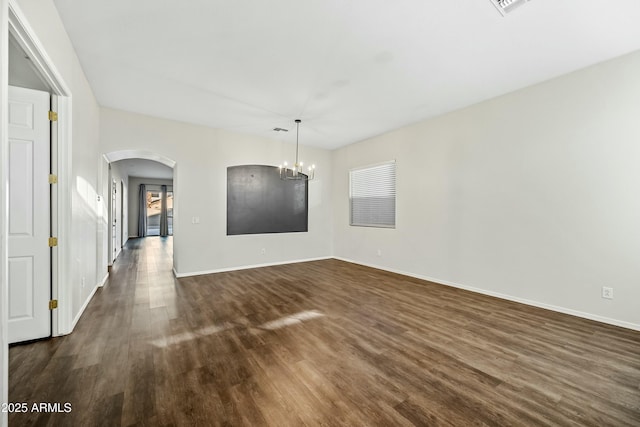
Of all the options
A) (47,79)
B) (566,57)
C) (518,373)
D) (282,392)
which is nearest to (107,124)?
(47,79)

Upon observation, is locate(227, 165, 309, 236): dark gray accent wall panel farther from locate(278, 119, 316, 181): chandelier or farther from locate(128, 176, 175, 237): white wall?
locate(128, 176, 175, 237): white wall

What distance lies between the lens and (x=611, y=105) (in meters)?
2.98

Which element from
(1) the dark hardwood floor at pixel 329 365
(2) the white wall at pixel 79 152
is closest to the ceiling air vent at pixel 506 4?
(1) the dark hardwood floor at pixel 329 365

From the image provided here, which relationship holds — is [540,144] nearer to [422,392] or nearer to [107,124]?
[422,392]

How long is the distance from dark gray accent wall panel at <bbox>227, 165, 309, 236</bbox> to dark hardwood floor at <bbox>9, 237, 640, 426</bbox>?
2343 mm

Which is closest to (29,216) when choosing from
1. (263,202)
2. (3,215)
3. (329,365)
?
(3,215)

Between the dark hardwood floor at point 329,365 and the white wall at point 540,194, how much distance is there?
50 cm

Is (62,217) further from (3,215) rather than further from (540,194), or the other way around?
(540,194)

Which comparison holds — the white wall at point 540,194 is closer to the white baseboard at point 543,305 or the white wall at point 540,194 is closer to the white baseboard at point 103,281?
the white baseboard at point 543,305

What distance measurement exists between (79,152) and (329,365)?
366 cm

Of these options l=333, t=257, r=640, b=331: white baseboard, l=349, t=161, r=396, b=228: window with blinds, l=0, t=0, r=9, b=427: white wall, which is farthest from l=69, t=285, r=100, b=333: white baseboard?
l=349, t=161, r=396, b=228: window with blinds

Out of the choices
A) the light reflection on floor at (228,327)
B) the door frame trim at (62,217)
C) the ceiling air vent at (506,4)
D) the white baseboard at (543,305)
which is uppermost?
the ceiling air vent at (506,4)

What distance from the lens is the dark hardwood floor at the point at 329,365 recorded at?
1623mm

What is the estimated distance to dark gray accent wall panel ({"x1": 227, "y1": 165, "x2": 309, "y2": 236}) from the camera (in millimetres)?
5656
